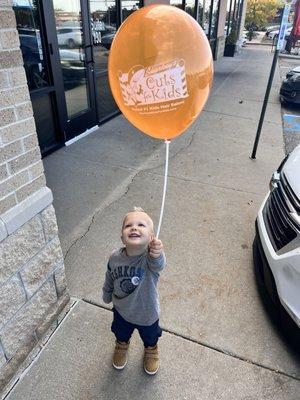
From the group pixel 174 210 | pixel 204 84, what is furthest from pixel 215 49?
pixel 204 84

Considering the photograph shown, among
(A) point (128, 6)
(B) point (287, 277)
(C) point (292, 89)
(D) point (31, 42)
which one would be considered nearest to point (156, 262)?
(B) point (287, 277)

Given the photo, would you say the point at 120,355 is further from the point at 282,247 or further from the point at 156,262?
the point at 282,247

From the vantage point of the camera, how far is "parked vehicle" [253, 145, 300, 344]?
6.35ft

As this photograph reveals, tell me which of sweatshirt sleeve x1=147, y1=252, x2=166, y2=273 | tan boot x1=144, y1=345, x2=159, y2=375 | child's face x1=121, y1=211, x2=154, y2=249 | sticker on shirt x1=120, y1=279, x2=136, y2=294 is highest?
child's face x1=121, y1=211, x2=154, y2=249

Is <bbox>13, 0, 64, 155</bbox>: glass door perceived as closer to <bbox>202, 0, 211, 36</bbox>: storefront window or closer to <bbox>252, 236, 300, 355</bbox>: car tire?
<bbox>252, 236, 300, 355</bbox>: car tire

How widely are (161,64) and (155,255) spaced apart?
1013 millimetres

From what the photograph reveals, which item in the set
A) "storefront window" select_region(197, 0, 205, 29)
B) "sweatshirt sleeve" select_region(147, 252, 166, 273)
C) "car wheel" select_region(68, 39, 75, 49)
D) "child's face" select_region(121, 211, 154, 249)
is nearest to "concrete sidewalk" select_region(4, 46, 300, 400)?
"sweatshirt sleeve" select_region(147, 252, 166, 273)

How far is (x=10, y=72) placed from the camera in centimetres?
156

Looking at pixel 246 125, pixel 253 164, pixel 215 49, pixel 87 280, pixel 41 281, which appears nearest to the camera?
A: pixel 41 281

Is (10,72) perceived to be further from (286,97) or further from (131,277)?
(286,97)

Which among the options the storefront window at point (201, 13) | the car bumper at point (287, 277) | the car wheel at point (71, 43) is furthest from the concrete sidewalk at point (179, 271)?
the storefront window at point (201, 13)

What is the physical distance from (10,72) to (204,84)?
3.38ft

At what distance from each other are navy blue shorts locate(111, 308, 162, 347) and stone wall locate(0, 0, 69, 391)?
53 centimetres

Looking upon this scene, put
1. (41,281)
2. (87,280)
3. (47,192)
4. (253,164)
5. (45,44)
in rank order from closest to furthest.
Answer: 1. (47,192)
2. (41,281)
3. (87,280)
4. (45,44)
5. (253,164)
